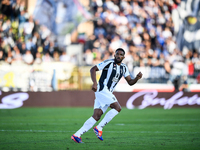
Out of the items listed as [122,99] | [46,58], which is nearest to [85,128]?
[122,99]

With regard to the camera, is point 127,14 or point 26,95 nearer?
point 26,95

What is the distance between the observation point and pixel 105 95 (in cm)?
641

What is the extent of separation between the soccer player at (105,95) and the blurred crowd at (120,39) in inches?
454

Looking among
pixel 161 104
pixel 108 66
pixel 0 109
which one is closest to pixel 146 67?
pixel 161 104

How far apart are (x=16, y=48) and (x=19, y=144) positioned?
45.4 feet

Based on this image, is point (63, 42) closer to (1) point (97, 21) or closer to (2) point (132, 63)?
(1) point (97, 21)

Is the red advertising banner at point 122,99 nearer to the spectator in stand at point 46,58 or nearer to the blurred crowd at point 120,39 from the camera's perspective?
the blurred crowd at point 120,39

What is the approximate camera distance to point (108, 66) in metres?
6.54

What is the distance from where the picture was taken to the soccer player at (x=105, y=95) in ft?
20.7

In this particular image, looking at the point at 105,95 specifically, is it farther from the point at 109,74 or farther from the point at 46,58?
the point at 46,58

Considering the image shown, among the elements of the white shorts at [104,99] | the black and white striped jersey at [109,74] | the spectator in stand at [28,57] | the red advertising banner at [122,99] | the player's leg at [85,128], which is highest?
the spectator in stand at [28,57]

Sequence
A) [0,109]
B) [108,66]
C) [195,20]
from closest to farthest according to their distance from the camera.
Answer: [108,66], [0,109], [195,20]

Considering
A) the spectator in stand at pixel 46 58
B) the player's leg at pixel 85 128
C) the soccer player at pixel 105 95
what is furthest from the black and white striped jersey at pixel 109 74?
the spectator in stand at pixel 46 58

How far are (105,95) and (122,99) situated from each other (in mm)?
11205
